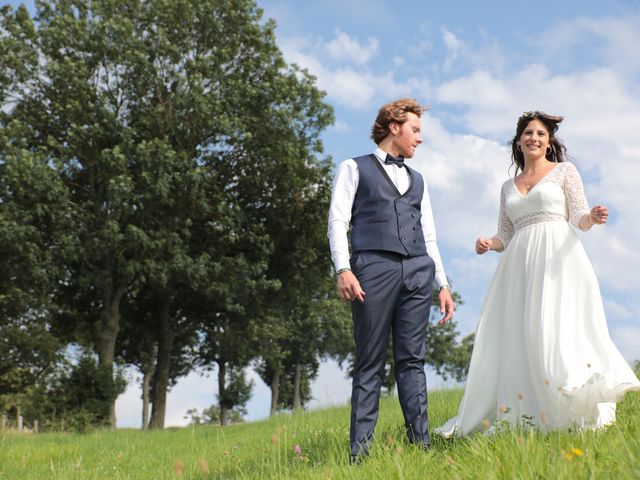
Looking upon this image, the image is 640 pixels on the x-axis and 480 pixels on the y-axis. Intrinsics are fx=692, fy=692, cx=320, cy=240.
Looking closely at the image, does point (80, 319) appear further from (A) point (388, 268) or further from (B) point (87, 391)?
(A) point (388, 268)

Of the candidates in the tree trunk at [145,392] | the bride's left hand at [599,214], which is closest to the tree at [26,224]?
the tree trunk at [145,392]

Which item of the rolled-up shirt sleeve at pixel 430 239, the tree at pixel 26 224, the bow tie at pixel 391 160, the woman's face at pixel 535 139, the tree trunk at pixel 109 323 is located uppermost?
the tree at pixel 26 224

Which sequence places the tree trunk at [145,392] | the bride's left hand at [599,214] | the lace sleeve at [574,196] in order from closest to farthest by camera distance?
1. the bride's left hand at [599,214]
2. the lace sleeve at [574,196]
3. the tree trunk at [145,392]

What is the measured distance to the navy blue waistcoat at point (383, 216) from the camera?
5051 millimetres

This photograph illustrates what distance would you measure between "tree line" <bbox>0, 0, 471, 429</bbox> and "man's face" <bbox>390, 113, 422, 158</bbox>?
16.1 meters

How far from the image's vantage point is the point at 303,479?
447 centimetres

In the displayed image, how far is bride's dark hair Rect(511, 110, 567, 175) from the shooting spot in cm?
609

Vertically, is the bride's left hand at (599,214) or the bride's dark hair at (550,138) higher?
the bride's dark hair at (550,138)

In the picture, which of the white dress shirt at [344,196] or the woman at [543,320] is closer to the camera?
the white dress shirt at [344,196]

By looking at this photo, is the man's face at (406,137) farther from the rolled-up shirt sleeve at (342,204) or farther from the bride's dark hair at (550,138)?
the bride's dark hair at (550,138)

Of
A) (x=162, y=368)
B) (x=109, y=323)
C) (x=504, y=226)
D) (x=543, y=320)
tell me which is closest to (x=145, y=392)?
(x=162, y=368)

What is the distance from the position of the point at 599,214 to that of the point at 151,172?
17228 millimetres

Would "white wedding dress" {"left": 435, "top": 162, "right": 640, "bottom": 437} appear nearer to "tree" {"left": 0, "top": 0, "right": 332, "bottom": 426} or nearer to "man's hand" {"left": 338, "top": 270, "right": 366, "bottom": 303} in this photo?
"man's hand" {"left": 338, "top": 270, "right": 366, "bottom": 303}

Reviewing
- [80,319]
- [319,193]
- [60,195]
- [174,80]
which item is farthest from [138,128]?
[80,319]
